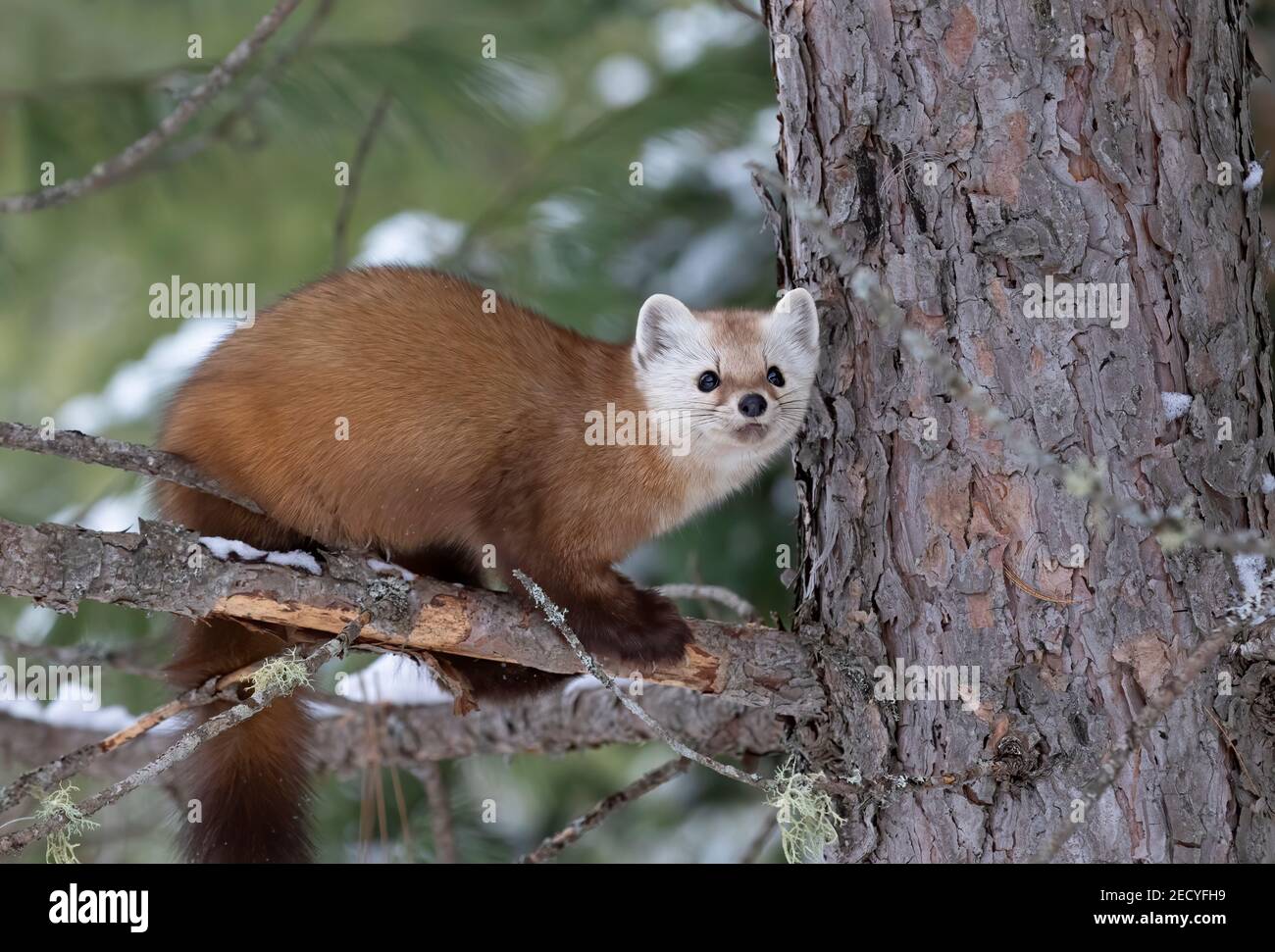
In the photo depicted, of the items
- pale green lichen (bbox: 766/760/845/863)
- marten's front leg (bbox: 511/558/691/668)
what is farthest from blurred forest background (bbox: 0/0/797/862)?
pale green lichen (bbox: 766/760/845/863)

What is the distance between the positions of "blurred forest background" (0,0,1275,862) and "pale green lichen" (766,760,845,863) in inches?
48.8

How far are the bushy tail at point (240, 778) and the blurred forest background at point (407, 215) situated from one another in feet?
1.84

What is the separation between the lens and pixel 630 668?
12.0 feet

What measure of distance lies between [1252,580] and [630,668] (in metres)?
1.66

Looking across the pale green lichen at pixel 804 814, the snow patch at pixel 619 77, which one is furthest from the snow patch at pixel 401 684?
the snow patch at pixel 619 77

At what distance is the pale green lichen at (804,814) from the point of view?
334cm

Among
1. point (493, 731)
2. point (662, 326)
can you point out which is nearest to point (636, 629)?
point (662, 326)

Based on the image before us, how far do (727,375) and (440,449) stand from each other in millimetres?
899

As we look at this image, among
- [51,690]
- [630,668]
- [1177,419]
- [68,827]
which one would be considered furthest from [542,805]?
[1177,419]

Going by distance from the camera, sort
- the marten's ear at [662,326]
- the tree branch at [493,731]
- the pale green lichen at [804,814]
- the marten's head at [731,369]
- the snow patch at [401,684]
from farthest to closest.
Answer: the snow patch at [401,684], the tree branch at [493,731], the marten's ear at [662,326], the marten's head at [731,369], the pale green lichen at [804,814]

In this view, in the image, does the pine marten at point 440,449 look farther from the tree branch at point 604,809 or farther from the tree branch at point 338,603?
the tree branch at point 604,809

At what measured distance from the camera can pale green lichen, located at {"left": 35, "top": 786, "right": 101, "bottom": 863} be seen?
296cm

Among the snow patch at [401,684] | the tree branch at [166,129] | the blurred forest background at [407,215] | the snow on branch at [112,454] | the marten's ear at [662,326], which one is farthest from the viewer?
the blurred forest background at [407,215]
